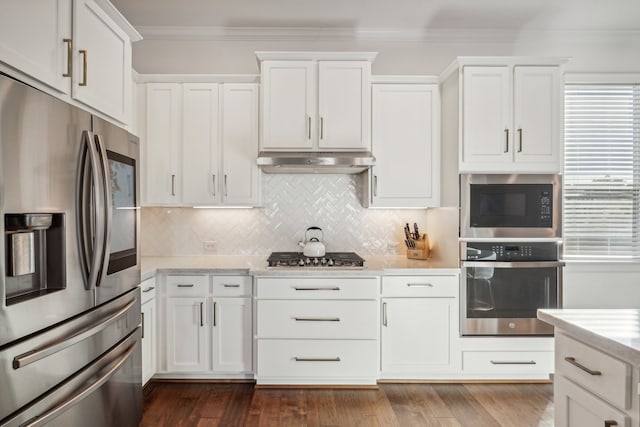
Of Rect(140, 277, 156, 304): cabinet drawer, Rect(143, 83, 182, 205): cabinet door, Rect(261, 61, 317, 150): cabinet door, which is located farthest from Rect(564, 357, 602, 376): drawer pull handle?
Rect(143, 83, 182, 205): cabinet door

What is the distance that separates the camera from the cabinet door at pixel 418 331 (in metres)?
2.95

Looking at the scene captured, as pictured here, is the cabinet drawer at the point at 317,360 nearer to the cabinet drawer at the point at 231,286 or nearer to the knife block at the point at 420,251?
the cabinet drawer at the point at 231,286

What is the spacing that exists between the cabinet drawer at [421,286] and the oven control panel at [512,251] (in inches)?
9.3

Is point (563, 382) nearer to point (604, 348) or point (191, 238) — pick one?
point (604, 348)

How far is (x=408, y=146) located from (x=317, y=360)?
5.93 ft

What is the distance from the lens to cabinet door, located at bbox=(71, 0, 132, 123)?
176 cm

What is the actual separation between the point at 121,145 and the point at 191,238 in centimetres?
169

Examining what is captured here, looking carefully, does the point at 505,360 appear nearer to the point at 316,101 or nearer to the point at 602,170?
the point at 602,170

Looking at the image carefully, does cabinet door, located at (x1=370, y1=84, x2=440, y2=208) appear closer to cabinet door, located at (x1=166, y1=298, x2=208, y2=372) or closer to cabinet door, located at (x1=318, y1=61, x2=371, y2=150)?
cabinet door, located at (x1=318, y1=61, x2=371, y2=150)

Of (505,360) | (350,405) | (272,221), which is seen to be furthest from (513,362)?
(272,221)

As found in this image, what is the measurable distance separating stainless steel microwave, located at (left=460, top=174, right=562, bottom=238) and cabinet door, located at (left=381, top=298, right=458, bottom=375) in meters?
0.59

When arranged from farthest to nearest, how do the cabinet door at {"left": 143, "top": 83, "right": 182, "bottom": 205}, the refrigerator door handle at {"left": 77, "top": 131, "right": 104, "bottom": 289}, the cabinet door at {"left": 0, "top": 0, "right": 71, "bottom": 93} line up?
the cabinet door at {"left": 143, "top": 83, "right": 182, "bottom": 205}
the refrigerator door handle at {"left": 77, "top": 131, "right": 104, "bottom": 289}
the cabinet door at {"left": 0, "top": 0, "right": 71, "bottom": 93}

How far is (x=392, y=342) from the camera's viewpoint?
2.96 metres

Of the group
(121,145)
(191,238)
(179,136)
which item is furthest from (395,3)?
(191,238)
